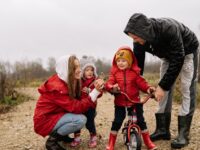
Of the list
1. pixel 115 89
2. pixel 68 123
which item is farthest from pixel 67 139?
pixel 115 89

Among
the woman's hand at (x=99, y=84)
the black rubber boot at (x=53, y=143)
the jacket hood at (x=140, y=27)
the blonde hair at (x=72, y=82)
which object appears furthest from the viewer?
the black rubber boot at (x=53, y=143)

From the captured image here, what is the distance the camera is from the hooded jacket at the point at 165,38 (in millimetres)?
5062

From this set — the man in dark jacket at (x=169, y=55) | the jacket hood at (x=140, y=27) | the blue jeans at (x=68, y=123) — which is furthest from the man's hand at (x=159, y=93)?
the blue jeans at (x=68, y=123)

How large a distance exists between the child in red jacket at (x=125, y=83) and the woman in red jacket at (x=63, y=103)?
0.27m

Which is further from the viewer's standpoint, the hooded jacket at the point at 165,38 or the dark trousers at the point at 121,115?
the dark trousers at the point at 121,115

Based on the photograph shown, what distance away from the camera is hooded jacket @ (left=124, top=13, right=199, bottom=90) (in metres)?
5.06

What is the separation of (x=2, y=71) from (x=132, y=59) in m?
8.30

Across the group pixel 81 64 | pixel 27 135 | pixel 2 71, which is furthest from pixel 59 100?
pixel 2 71

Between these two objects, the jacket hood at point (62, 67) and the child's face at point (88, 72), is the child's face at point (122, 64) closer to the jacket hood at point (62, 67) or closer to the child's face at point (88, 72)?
the child's face at point (88, 72)

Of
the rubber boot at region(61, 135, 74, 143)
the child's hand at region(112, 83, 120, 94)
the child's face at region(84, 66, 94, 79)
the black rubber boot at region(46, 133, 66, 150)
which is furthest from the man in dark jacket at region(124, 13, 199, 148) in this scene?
the black rubber boot at region(46, 133, 66, 150)

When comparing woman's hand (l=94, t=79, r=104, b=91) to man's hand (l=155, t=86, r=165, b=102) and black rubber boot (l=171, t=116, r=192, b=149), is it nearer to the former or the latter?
man's hand (l=155, t=86, r=165, b=102)

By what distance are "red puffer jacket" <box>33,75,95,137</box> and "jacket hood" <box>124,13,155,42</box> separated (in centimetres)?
105

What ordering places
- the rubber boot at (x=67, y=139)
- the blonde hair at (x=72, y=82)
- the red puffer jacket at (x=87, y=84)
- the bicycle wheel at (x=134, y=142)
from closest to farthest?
the bicycle wheel at (x=134, y=142) → the blonde hair at (x=72, y=82) → the red puffer jacket at (x=87, y=84) → the rubber boot at (x=67, y=139)

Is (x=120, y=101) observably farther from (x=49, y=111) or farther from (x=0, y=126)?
(x=0, y=126)
